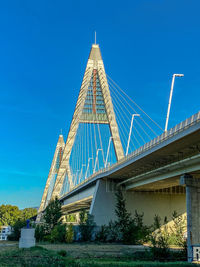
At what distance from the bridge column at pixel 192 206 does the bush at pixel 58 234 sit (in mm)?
13523

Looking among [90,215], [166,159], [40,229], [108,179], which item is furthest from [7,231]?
[166,159]

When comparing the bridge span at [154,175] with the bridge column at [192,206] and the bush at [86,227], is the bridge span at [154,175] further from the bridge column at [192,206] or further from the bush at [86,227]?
the bush at [86,227]

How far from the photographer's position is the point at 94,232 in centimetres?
3703

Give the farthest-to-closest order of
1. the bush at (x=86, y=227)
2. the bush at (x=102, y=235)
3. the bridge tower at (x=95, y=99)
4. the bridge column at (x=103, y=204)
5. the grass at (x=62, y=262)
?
1. the bridge tower at (x=95, y=99)
2. the bridge column at (x=103, y=204)
3. the bush at (x=86, y=227)
4. the bush at (x=102, y=235)
5. the grass at (x=62, y=262)

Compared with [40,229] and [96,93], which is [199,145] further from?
[96,93]

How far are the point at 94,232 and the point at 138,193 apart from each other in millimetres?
7392

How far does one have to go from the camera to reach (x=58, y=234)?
111 feet

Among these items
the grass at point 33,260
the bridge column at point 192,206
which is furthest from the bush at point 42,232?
the grass at point 33,260

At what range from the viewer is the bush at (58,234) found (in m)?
33.3

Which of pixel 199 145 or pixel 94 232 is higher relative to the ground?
pixel 199 145

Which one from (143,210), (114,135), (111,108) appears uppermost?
(111,108)

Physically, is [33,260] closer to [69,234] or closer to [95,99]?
[69,234]

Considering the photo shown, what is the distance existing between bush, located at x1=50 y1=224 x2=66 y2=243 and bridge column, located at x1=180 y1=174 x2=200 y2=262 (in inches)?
532

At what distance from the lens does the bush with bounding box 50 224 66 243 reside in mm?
33281
